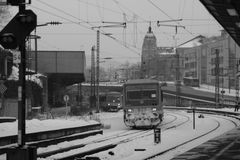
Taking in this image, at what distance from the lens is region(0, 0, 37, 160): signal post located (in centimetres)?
1018

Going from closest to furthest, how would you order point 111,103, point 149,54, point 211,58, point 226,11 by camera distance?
point 226,11 → point 111,103 → point 149,54 → point 211,58

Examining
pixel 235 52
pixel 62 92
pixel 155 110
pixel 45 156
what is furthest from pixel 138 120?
pixel 235 52

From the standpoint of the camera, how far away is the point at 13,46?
10227mm

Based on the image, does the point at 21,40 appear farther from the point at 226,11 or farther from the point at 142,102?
Result: the point at 142,102

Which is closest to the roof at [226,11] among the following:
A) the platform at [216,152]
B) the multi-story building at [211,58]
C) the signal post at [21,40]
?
the platform at [216,152]

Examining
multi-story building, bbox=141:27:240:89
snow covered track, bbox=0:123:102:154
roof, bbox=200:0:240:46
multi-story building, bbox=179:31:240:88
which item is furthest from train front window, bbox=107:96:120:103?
roof, bbox=200:0:240:46

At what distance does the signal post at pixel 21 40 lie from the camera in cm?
1018

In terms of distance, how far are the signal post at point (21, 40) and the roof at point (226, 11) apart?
7.69 meters

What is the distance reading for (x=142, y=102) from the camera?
31391 millimetres

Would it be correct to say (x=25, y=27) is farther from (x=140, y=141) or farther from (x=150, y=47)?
(x=150, y=47)

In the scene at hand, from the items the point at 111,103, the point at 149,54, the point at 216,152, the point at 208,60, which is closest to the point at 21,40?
the point at 216,152

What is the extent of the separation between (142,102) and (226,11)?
1372cm

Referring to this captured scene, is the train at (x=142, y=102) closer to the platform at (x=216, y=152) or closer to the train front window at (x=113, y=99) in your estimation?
the platform at (x=216, y=152)

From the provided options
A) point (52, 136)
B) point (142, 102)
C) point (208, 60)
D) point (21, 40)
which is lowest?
point (52, 136)
